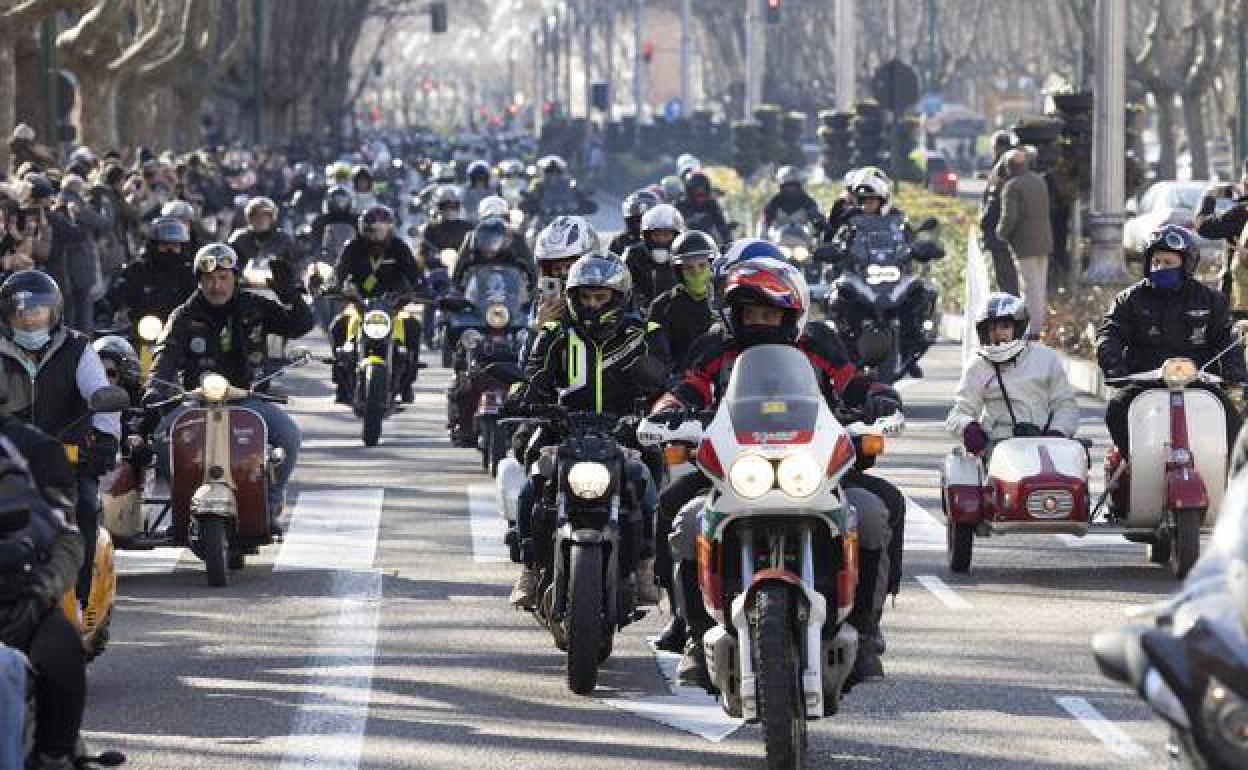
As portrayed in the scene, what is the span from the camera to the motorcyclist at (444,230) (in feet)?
103

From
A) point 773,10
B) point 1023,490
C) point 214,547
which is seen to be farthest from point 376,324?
point 773,10

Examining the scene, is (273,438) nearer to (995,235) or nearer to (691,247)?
(691,247)

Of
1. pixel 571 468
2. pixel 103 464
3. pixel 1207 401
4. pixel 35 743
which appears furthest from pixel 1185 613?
pixel 1207 401

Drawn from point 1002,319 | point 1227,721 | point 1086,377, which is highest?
point 1227,721

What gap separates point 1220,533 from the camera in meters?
7.34

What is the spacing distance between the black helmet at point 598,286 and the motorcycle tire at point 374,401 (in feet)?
32.6

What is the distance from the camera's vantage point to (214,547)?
15.7 m

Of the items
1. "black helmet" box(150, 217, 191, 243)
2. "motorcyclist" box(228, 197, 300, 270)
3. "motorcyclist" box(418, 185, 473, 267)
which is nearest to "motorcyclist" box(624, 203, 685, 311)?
"black helmet" box(150, 217, 191, 243)

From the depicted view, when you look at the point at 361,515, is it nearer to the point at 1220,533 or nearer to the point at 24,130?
the point at 1220,533

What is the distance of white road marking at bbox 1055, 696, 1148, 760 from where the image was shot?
11.0 metres

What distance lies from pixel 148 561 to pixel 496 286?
7038 mm

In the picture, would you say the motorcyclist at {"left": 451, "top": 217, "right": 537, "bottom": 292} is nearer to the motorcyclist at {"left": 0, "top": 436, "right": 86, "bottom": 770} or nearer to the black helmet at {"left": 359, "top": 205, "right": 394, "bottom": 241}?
the black helmet at {"left": 359, "top": 205, "right": 394, "bottom": 241}

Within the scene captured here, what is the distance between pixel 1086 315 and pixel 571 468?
63.0ft

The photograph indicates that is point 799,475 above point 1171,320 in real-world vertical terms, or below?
above
